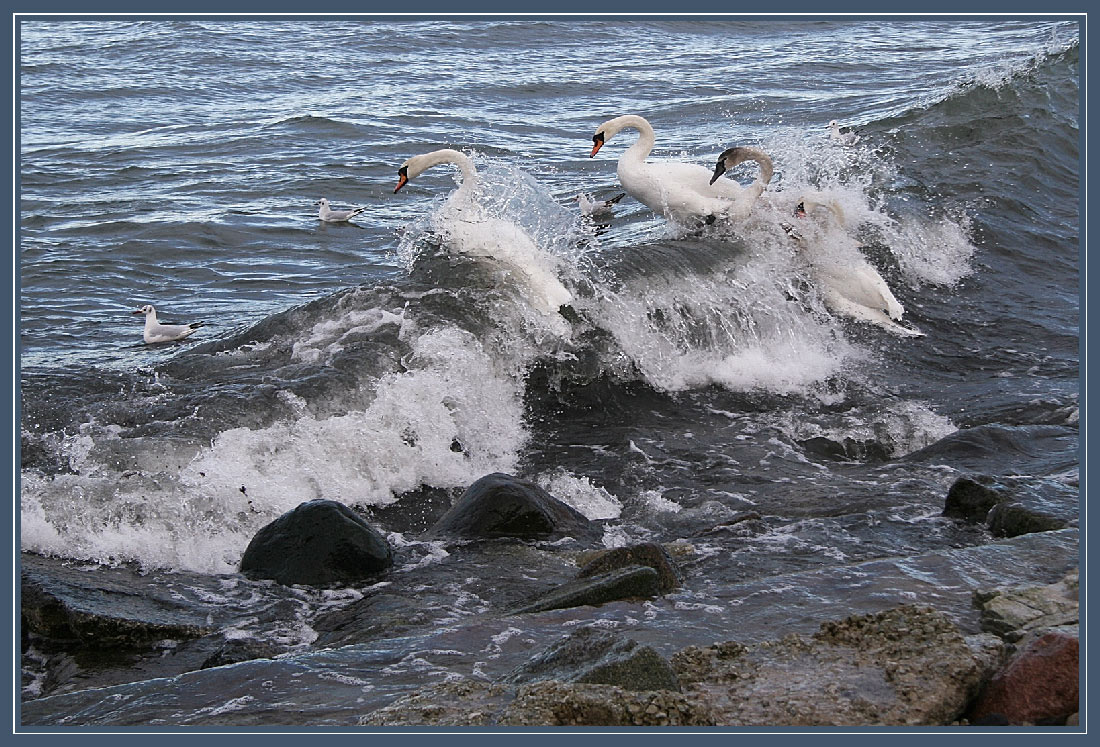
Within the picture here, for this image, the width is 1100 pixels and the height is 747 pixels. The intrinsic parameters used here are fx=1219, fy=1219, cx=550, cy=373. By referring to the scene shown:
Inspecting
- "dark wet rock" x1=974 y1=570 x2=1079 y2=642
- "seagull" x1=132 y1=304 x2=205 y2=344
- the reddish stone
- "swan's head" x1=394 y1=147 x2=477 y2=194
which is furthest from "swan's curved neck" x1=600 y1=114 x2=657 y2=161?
the reddish stone

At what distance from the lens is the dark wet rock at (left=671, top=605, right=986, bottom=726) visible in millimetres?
4281

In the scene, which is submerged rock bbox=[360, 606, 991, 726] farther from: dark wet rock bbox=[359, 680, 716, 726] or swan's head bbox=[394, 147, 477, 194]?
swan's head bbox=[394, 147, 477, 194]

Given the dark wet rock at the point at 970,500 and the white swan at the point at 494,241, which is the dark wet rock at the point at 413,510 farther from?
the dark wet rock at the point at 970,500

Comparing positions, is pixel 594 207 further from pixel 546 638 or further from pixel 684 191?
pixel 546 638

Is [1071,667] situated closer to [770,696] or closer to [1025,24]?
[770,696]

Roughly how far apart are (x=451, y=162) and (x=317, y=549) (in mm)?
5596

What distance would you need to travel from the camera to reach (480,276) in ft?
36.0

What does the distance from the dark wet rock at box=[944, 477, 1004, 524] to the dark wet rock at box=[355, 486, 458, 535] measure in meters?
3.25

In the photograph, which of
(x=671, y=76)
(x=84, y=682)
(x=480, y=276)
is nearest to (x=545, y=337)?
(x=480, y=276)

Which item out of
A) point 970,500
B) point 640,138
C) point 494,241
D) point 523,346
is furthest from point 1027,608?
point 640,138

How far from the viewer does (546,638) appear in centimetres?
529

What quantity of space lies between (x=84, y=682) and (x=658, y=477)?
13.8ft

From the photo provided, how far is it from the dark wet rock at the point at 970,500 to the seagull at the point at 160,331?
6.99m

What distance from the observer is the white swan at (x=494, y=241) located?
35.5 feet
